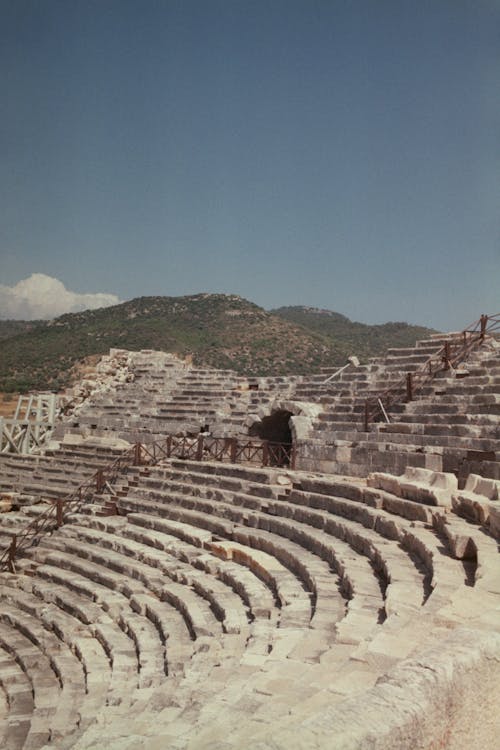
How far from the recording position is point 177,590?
9.57 meters

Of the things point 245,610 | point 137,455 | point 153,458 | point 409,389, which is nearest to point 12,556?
point 137,455

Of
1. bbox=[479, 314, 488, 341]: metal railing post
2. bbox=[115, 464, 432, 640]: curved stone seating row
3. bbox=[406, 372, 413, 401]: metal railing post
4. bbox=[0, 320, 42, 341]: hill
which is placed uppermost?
bbox=[0, 320, 42, 341]: hill

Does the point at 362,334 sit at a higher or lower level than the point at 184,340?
higher

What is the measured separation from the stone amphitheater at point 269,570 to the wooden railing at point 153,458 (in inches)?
3.1

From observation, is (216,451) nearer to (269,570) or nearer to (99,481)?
(99,481)

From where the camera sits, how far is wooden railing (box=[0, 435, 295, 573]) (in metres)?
14.6

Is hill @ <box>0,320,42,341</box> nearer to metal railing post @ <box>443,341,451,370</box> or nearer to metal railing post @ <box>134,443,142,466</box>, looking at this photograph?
metal railing post @ <box>134,443,142,466</box>

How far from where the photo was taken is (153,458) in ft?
55.3

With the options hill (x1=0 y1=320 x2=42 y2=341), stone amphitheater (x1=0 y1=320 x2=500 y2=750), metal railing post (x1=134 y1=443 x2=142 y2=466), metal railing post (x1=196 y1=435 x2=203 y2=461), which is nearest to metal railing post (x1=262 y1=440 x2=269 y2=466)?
stone amphitheater (x1=0 y1=320 x2=500 y2=750)

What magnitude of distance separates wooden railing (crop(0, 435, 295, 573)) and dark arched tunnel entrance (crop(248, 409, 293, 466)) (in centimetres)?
51

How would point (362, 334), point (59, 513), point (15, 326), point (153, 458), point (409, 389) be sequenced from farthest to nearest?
point (15, 326) < point (362, 334) < point (153, 458) < point (59, 513) < point (409, 389)

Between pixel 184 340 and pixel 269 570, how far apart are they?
1882 inches

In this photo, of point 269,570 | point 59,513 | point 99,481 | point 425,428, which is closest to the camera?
point 269,570

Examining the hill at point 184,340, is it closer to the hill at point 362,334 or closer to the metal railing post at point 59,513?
the hill at point 362,334
